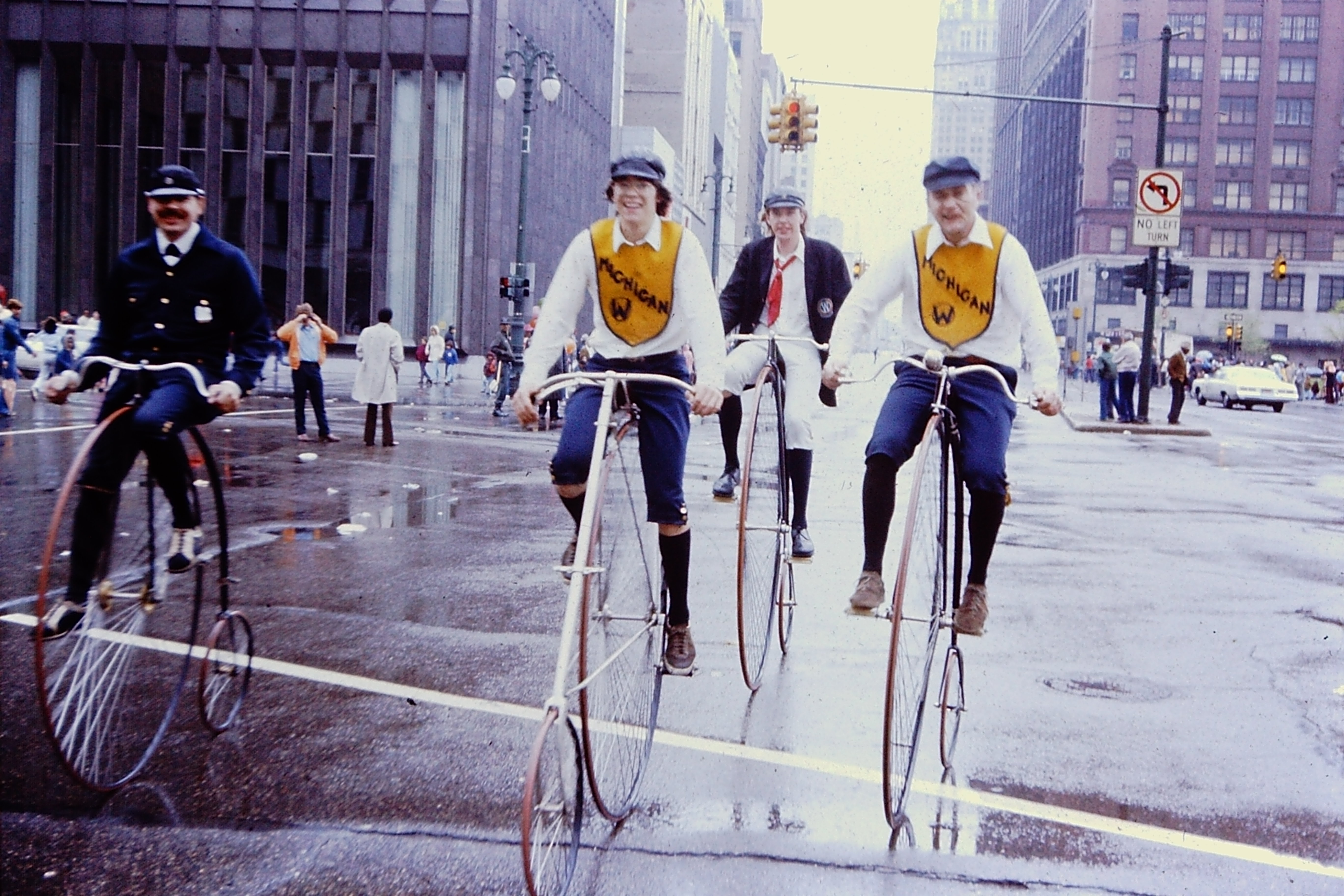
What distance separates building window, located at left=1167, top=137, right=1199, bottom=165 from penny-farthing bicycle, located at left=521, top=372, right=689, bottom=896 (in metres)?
120

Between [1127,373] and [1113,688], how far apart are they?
26712mm

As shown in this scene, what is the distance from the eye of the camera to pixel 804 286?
7707 mm

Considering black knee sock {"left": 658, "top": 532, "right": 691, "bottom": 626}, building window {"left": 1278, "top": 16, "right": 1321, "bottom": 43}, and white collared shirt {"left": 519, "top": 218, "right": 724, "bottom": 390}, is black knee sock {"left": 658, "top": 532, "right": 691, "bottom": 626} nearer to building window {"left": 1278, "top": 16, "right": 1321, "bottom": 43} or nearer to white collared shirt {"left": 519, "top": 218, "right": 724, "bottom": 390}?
white collared shirt {"left": 519, "top": 218, "right": 724, "bottom": 390}

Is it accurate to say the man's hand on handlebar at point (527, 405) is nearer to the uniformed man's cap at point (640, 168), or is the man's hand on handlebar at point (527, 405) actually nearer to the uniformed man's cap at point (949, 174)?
the uniformed man's cap at point (640, 168)

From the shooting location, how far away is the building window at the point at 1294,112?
378 ft

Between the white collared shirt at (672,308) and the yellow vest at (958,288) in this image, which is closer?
the white collared shirt at (672,308)

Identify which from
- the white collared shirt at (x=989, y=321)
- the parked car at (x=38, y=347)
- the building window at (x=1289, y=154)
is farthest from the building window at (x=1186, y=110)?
the white collared shirt at (x=989, y=321)

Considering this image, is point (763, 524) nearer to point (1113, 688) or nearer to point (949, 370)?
point (1113, 688)

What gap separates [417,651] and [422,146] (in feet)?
144

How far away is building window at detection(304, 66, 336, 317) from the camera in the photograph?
158ft

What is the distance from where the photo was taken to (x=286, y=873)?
13.5 ft

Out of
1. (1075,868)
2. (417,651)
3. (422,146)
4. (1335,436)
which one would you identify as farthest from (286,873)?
(422,146)

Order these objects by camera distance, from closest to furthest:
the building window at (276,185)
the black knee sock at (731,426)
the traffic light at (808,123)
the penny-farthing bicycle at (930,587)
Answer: the penny-farthing bicycle at (930,587)
the black knee sock at (731,426)
the traffic light at (808,123)
the building window at (276,185)

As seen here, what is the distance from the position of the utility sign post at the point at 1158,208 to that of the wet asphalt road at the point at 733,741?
58.5ft
